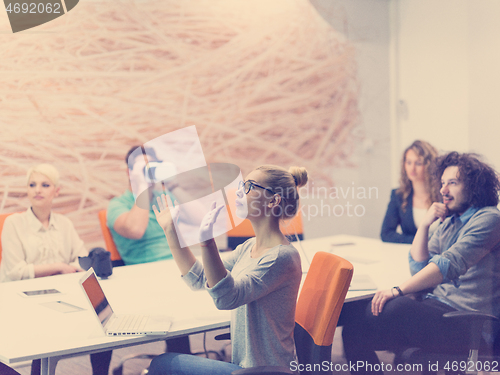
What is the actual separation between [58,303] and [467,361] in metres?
1.66

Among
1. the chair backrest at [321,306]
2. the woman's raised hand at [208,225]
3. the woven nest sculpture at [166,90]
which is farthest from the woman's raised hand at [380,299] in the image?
the woven nest sculpture at [166,90]

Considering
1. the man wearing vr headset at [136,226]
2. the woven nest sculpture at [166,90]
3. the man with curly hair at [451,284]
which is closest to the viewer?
the man with curly hair at [451,284]

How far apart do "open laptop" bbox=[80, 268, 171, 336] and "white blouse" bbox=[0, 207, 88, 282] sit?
945 mm

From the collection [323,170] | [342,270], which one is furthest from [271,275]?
[323,170]

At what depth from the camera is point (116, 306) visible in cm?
177

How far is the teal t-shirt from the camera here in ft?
8.67

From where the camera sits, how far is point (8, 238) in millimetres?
2332

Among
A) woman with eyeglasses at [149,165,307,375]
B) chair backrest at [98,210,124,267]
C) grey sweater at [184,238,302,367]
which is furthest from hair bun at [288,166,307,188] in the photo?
chair backrest at [98,210,124,267]

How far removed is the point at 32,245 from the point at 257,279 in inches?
63.3

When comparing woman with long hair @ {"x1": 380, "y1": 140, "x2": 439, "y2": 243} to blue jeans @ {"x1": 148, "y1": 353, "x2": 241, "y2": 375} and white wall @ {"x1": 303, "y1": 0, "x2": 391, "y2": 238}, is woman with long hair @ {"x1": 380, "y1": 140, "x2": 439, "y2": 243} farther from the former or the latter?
blue jeans @ {"x1": 148, "y1": 353, "x2": 241, "y2": 375}

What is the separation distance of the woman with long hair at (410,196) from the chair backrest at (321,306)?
1499mm

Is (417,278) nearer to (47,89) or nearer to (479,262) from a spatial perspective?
(479,262)

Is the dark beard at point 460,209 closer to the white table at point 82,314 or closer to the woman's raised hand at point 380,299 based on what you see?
the woman's raised hand at point 380,299

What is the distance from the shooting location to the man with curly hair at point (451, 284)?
1896 millimetres
